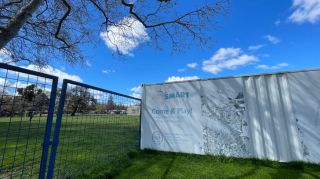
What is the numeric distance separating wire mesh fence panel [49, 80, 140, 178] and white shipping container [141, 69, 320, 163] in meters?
0.59

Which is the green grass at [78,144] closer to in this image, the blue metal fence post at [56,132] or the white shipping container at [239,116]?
the blue metal fence post at [56,132]

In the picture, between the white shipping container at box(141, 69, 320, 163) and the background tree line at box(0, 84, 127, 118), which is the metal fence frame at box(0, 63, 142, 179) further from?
the white shipping container at box(141, 69, 320, 163)

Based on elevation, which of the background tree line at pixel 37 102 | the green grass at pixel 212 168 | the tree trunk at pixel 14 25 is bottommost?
the green grass at pixel 212 168

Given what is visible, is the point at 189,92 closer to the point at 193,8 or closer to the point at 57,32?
the point at 193,8

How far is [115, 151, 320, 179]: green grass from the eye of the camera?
3.29 m

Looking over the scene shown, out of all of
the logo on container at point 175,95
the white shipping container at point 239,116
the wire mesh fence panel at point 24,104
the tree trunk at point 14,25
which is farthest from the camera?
the logo on container at point 175,95

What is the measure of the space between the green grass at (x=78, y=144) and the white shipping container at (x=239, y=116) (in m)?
0.87

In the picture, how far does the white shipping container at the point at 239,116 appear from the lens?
146 inches

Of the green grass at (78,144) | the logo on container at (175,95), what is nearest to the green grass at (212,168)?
the green grass at (78,144)

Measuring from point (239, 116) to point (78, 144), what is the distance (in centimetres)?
360

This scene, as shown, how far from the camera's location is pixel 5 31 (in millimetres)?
2770

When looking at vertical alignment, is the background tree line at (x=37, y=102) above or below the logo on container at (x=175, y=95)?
below

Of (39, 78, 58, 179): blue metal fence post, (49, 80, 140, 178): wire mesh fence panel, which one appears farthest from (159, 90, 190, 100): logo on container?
(39, 78, 58, 179): blue metal fence post

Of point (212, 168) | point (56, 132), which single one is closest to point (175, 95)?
point (212, 168)
